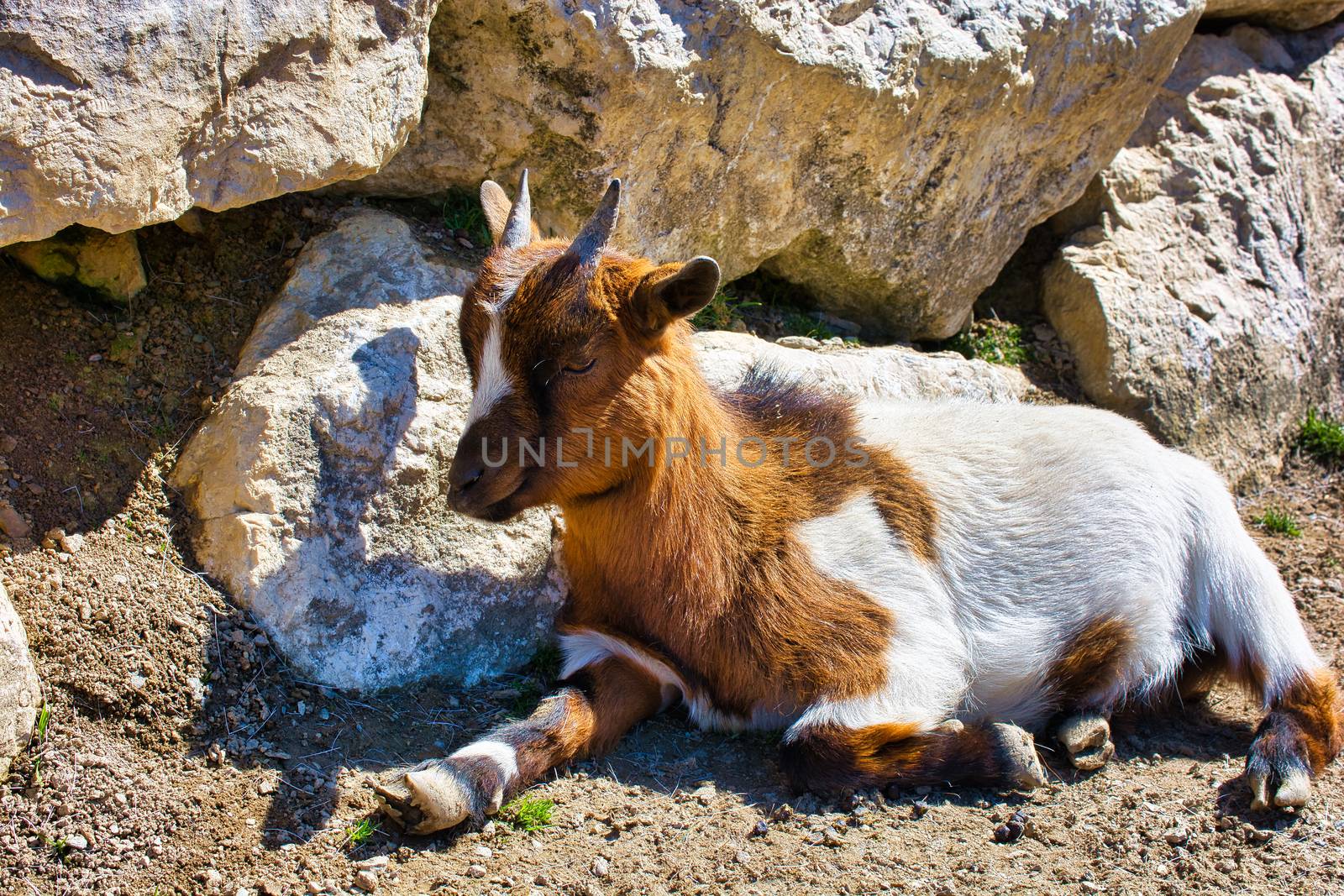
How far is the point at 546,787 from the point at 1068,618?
207 cm

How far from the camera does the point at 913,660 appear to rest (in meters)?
4.09

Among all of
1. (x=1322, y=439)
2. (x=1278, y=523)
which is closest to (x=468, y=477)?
(x=1278, y=523)

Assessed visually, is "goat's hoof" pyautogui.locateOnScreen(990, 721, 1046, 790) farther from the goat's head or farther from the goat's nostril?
the goat's nostril

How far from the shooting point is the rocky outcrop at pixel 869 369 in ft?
17.2

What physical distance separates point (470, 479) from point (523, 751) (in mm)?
918

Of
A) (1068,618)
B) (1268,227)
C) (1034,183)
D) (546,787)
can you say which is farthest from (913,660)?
(1268,227)

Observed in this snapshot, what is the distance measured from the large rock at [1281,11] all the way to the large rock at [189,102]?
5453 mm

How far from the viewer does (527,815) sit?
3.63m

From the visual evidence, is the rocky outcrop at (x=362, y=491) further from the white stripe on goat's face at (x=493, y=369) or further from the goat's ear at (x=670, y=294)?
the goat's ear at (x=670, y=294)

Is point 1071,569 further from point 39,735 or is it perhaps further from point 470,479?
point 39,735

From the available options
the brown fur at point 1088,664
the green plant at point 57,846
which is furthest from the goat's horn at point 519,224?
the brown fur at point 1088,664

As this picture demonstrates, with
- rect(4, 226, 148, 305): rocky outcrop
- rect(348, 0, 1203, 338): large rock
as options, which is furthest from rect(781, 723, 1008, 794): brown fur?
rect(4, 226, 148, 305): rocky outcrop

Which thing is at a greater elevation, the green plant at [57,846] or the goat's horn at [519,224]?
the goat's horn at [519,224]

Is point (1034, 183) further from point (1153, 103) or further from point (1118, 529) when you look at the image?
point (1118, 529)
